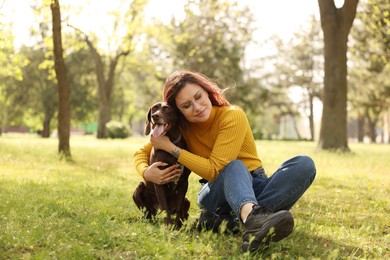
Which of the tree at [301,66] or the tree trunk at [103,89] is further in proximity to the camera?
the tree at [301,66]

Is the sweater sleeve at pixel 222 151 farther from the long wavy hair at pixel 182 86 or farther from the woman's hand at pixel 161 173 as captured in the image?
the long wavy hair at pixel 182 86

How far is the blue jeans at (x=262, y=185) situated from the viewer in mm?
4059

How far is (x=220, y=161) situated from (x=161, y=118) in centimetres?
66

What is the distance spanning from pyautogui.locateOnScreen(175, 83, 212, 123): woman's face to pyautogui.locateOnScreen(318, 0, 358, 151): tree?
1410cm

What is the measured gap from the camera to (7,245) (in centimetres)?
374

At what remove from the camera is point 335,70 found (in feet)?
57.7

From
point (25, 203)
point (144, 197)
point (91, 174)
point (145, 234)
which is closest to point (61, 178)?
point (91, 174)

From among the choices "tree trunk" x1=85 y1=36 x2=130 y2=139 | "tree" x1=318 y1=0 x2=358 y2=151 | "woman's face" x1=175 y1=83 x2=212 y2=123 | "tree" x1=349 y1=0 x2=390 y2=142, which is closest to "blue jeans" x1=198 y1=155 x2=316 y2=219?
"woman's face" x1=175 y1=83 x2=212 y2=123

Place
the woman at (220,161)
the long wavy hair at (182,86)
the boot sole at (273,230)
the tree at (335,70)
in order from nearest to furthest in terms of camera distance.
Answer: the boot sole at (273,230), the woman at (220,161), the long wavy hair at (182,86), the tree at (335,70)

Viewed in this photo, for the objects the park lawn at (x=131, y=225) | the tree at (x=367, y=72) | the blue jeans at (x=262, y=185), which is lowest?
the park lawn at (x=131, y=225)

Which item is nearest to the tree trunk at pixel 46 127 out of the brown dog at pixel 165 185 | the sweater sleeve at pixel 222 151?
the brown dog at pixel 165 185

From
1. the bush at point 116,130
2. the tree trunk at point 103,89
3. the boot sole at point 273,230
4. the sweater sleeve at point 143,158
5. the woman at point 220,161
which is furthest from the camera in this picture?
the tree trunk at point 103,89

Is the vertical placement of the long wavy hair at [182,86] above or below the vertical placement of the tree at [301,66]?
below

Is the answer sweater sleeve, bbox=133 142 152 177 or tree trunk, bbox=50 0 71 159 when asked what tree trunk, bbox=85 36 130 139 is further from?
sweater sleeve, bbox=133 142 152 177
